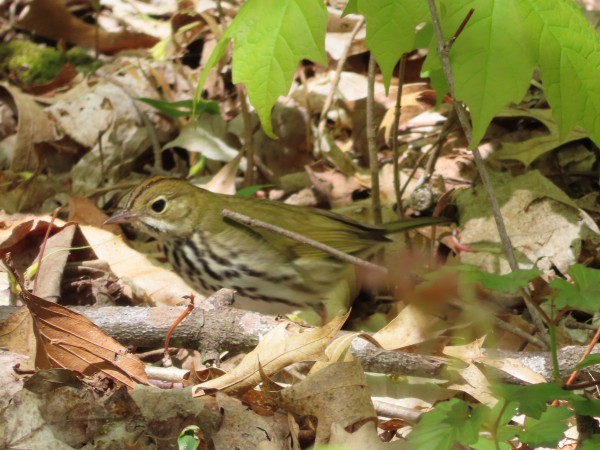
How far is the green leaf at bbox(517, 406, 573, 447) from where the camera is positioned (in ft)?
5.87

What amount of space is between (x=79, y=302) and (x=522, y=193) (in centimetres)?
192

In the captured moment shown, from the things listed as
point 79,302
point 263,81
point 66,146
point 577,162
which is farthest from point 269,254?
point 66,146

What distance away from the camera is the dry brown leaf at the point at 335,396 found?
2.26 metres

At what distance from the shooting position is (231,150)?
451 centimetres

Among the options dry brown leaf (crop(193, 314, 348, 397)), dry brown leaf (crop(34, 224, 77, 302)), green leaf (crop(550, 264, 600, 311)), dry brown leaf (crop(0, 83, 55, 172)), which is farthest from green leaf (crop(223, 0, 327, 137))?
dry brown leaf (crop(0, 83, 55, 172))

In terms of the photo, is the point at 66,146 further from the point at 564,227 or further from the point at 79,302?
the point at 564,227

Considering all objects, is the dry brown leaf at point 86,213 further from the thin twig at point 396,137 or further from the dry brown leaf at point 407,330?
the dry brown leaf at point 407,330

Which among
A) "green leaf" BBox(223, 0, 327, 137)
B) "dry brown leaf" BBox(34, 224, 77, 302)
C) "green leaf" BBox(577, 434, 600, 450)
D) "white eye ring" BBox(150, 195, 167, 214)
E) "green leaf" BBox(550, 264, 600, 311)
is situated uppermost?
"green leaf" BBox(223, 0, 327, 137)

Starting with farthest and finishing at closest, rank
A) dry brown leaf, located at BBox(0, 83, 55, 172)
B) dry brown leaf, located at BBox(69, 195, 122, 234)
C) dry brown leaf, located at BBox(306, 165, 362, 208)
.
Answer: dry brown leaf, located at BBox(0, 83, 55, 172) → dry brown leaf, located at BBox(306, 165, 362, 208) → dry brown leaf, located at BBox(69, 195, 122, 234)

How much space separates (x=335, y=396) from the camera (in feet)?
7.45

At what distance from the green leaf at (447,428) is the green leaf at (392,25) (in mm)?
979

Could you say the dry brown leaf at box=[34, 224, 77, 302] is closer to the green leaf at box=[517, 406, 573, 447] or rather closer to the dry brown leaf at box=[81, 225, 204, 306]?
the dry brown leaf at box=[81, 225, 204, 306]

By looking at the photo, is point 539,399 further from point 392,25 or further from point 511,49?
point 392,25

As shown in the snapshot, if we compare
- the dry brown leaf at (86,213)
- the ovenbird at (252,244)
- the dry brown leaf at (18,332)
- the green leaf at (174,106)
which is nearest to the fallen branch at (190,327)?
the dry brown leaf at (18,332)
